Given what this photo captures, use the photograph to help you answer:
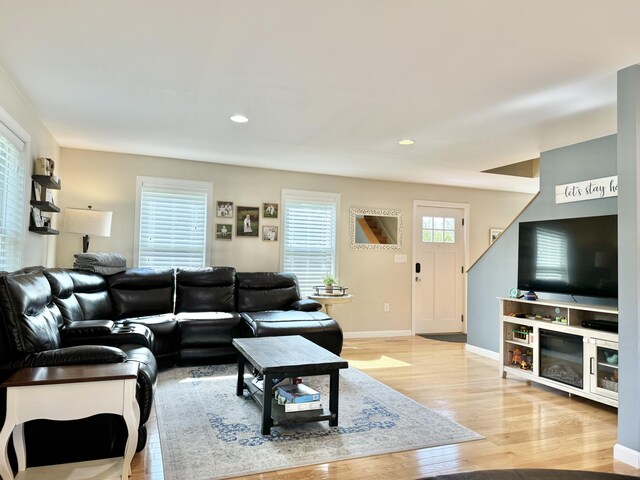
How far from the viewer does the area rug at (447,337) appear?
611 cm

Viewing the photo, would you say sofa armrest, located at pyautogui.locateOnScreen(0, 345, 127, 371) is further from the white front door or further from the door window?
the door window

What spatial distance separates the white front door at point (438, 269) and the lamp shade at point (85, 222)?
424 cm

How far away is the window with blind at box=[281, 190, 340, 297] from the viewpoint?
5887mm

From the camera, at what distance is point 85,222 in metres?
4.32

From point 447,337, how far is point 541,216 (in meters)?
2.59

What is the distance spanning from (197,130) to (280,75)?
1.55 m

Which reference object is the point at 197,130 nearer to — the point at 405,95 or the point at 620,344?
the point at 405,95

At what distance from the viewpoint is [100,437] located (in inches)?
90.5

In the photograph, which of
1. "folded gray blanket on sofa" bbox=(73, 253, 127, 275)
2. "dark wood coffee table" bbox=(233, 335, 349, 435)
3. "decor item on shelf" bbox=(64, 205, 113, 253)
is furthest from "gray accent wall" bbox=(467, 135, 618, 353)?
"decor item on shelf" bbox=(64, 205, 113, 253)

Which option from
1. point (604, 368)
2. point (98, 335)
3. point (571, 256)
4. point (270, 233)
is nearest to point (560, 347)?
point (604, 368)

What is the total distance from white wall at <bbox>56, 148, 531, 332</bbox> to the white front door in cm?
17

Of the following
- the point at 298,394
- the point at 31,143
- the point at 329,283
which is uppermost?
the point at 31,143

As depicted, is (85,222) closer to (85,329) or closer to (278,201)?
(85,329)

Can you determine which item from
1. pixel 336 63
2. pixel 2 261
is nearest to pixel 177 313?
pixel 2 261
